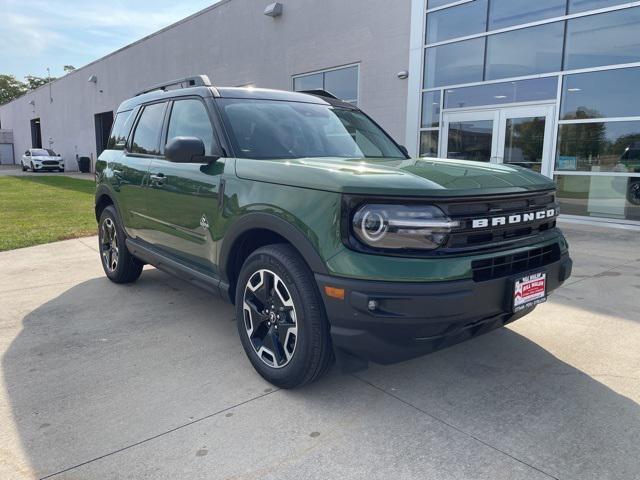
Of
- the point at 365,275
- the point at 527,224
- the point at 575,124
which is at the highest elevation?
the point at 575,124

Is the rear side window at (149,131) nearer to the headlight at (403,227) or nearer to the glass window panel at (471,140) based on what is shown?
the headlight at (403,227)

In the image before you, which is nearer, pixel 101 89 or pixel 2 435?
pixel 2 435

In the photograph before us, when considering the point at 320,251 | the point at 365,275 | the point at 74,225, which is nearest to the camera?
the point at 365,275

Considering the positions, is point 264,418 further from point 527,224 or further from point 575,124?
point 575,124

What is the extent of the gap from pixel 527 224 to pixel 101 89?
31947 mm

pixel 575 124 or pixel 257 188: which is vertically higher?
pixel 575 124

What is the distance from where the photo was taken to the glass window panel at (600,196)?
9.27 meters

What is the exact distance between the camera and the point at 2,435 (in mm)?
2477

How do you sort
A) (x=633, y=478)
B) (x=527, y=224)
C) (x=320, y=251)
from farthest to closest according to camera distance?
1. (x=527, y=224)
2. (x=320, y=251)
3. (x=633, y=478)

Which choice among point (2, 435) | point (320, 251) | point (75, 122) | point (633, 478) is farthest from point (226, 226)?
point (75, 122)

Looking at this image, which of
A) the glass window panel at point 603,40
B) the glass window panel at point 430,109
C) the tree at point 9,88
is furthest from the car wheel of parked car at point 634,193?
the tree at point 9,88

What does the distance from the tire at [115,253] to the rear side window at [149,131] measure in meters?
0.83

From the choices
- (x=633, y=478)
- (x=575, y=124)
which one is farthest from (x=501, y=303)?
(x=575, y=124)

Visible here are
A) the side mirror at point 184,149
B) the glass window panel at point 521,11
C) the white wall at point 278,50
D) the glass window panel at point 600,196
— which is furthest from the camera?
the white wall at point 278,50
